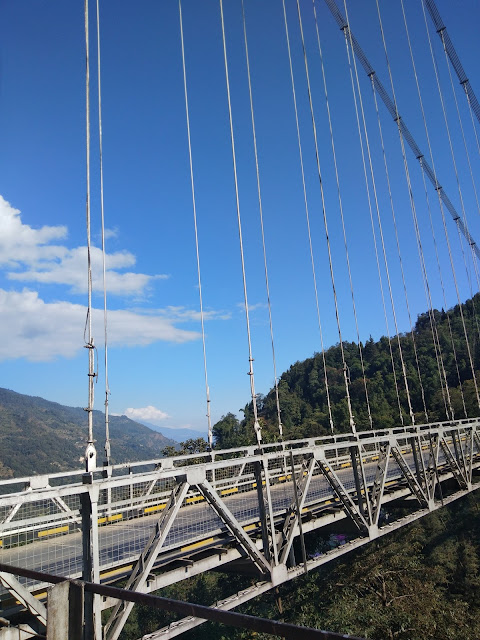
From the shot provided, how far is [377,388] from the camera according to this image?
7412 centimetres

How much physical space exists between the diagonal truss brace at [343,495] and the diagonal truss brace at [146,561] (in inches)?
128

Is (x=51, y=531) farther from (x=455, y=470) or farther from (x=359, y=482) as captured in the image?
(x=455, y=470)

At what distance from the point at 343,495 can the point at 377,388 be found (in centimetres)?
6901

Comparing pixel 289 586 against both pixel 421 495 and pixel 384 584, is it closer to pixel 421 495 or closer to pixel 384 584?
pixel 384 584

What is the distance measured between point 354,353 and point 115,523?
298 feet

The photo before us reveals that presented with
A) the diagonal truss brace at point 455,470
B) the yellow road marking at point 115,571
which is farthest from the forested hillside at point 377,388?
the yellow road marking at point 115,571

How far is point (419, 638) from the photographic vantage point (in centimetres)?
1773

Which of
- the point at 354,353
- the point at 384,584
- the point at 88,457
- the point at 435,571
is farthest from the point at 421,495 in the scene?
the point at 354,353

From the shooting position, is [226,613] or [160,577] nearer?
[226,613]

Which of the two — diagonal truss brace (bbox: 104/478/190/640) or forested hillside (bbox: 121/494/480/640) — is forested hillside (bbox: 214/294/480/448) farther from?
diagonal truss brace (bbox: 104/478/190/640)

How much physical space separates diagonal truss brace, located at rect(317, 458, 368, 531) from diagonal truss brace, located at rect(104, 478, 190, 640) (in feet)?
10.6

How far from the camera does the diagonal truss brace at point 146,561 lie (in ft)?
14.8

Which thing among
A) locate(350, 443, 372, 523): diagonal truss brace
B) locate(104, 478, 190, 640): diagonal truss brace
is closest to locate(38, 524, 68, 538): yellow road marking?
locate(104, 478, 190, 640): diagonal truss brace

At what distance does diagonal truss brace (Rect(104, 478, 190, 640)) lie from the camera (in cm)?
450
